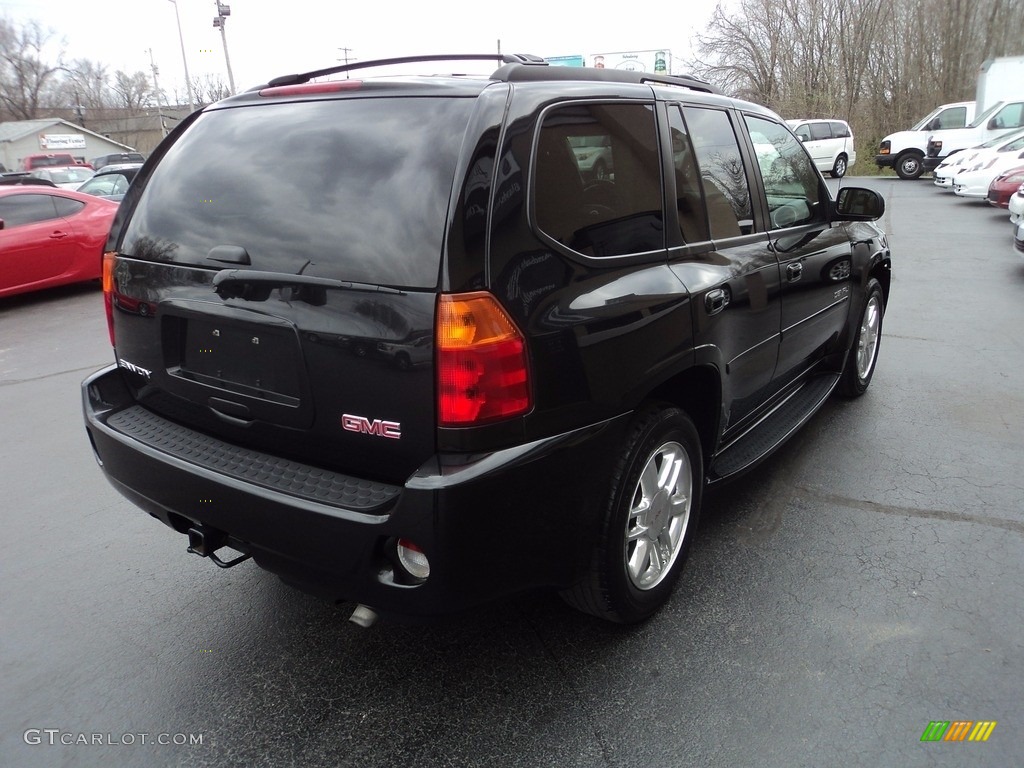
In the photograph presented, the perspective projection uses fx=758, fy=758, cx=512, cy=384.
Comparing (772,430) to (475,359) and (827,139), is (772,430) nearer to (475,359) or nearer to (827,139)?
(475,359)

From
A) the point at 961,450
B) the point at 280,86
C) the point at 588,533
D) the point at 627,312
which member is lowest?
the point at 961,450

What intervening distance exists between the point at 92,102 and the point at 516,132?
99.6m

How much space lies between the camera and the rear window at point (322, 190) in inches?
81.2

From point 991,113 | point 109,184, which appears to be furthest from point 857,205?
point 991,113

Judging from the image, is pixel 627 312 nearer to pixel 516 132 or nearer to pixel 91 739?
pixel 516 132

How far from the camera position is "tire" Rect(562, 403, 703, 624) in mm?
2424

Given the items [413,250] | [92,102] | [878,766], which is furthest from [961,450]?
[92,102]

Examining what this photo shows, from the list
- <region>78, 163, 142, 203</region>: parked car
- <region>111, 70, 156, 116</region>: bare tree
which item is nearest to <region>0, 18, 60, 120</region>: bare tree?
<region>111, 70, 156, 116</region>: bare tree

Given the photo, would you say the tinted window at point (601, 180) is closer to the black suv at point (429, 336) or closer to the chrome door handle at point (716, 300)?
the black suv at point (429, 336)

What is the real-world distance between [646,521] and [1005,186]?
50.0ft

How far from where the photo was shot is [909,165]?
24938 millimetres

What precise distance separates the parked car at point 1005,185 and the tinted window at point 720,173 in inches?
532

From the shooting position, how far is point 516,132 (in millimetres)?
2160

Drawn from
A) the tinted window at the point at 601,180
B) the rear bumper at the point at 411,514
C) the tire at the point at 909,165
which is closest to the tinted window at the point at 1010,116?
the tire at the point at 909,165
